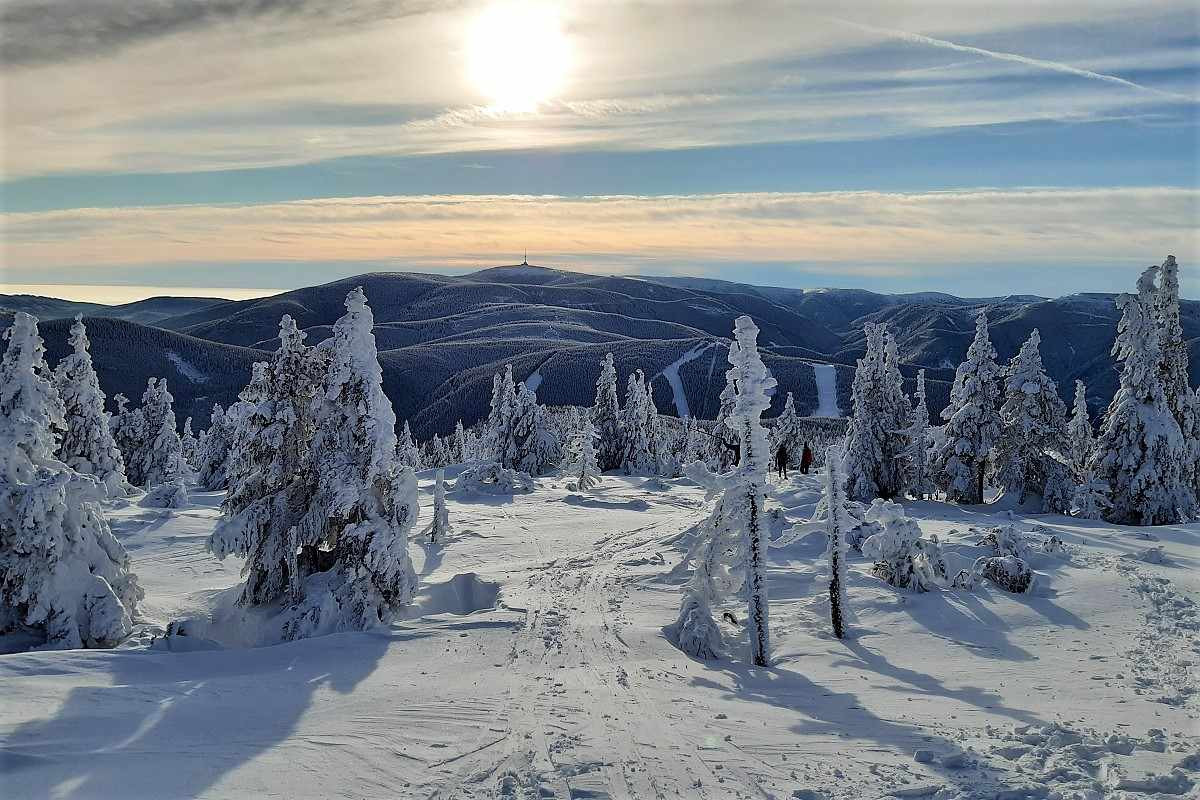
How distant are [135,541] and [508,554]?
14.4 m

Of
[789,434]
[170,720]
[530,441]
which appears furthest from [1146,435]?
[530,441]

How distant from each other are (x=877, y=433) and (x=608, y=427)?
26782 millimetres

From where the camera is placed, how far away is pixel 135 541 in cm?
2898

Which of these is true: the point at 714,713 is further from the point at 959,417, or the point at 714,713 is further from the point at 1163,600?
the point at 959,417

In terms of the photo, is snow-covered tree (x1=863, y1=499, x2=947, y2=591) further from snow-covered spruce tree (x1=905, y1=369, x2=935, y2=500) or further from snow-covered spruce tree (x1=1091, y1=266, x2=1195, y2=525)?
snow-covered spruce tree (x1=905, y1=369, x2=935, y2=500)

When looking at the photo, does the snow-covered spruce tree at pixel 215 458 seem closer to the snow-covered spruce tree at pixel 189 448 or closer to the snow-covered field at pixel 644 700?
the snow-covered spruce tree at pixel 189 448

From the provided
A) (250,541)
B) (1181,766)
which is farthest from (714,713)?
(250,541)

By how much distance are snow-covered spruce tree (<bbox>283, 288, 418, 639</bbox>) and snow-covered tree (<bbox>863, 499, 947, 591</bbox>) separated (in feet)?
44.4

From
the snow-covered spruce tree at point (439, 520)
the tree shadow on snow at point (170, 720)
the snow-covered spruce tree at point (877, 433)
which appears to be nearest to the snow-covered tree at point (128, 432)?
the snow-covered spruce tree at point (439, 520)

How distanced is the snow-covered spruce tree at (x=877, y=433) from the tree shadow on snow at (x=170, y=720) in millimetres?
29574

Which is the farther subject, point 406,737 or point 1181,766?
point 406,737

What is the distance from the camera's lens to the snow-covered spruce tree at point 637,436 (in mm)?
61219

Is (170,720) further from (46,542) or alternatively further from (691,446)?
(691,446)

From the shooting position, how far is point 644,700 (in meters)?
14.2
